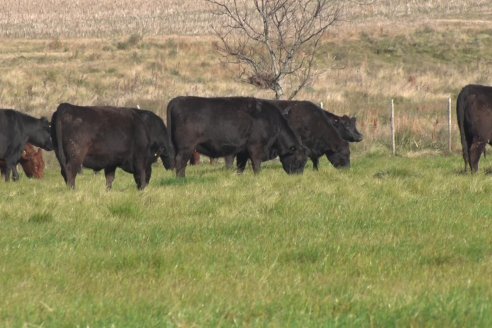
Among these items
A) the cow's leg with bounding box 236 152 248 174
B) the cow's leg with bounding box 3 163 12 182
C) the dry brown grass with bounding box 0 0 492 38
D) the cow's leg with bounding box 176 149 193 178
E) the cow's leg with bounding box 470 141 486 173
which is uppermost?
the cow's leg with bounding box 470 141 486 173

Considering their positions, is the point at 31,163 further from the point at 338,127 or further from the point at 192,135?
the point at 338,127

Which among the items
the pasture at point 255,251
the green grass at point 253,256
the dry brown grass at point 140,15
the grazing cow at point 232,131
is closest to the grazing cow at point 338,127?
the pasture at point 255,251

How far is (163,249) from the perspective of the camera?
785cm

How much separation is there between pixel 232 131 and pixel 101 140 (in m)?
3.57

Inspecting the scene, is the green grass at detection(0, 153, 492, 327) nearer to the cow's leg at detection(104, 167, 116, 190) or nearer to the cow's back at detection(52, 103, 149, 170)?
the cow's back at detection(52, 103, 149, 170)

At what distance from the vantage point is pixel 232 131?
1788 cm

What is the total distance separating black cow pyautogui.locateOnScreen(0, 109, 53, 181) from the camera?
1977 centimetres

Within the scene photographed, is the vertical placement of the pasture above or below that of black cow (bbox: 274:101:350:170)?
above

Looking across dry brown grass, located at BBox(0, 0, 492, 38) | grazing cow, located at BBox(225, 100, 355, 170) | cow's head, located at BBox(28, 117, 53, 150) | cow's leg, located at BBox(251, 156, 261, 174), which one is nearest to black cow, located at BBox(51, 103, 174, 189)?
cow's leg, located at BBox(251, 156, 261, 174)

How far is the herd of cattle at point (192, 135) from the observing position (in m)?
14.8

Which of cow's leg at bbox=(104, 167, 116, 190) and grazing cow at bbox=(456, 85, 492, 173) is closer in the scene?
cow's leg at bbox=(104, 167, 116, 190)

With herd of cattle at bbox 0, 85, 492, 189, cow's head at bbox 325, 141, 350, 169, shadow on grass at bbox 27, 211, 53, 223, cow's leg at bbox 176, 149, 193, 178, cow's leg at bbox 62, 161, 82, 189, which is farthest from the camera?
cow's head at bbox 325, 141, 350, 169

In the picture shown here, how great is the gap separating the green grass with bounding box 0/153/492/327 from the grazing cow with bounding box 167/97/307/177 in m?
4.99

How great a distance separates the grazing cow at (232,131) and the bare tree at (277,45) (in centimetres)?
901
